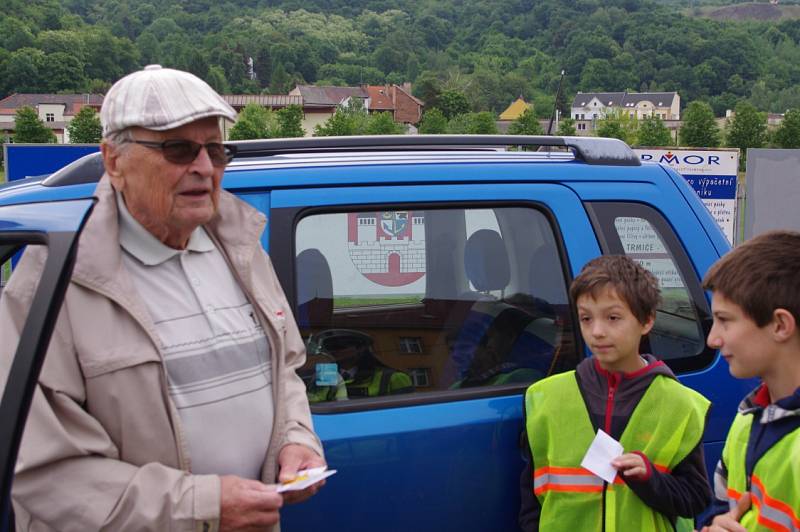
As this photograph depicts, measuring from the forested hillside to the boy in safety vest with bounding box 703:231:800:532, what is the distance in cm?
11388

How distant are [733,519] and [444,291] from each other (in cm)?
117

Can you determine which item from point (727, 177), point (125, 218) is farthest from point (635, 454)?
point (727, 177)

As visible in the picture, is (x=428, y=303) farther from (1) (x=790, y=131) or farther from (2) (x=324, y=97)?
(2) (x=324, y=97)

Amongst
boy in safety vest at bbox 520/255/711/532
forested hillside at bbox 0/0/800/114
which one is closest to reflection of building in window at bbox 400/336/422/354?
boy in safety vest at bbox 520/255/711/532

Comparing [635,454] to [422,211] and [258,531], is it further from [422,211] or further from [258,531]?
[258,531]

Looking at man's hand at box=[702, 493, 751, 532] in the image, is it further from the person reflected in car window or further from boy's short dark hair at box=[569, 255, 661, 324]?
the person reflected in car window

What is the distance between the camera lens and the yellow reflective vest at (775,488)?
1866 mm

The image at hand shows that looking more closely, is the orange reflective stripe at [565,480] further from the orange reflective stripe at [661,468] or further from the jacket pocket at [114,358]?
the jacket pocket at [114,358]

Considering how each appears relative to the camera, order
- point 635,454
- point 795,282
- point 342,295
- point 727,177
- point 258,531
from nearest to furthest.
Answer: point 258,531 < point 795,282 < point 635,454 < point 342,295 < point 727,177

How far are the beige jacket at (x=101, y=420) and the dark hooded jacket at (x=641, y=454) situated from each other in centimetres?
116

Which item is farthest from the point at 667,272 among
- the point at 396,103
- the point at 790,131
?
the point at 396,103

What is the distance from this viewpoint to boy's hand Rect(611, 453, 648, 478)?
7.88 feet

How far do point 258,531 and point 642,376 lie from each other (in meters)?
1.31

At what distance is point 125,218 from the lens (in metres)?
1.88
